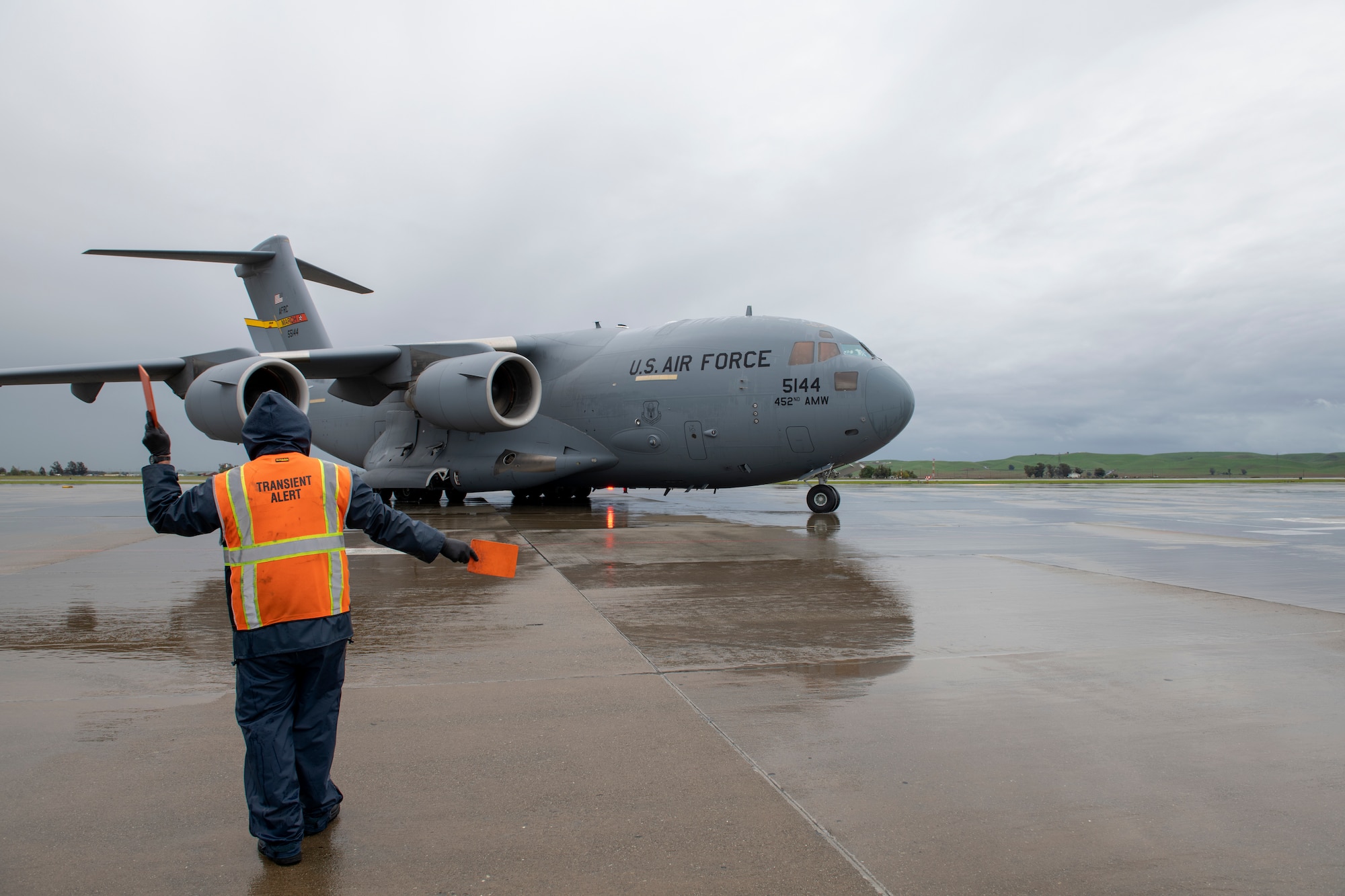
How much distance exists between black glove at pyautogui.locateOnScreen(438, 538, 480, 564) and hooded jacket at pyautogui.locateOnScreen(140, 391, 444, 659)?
0.02 m

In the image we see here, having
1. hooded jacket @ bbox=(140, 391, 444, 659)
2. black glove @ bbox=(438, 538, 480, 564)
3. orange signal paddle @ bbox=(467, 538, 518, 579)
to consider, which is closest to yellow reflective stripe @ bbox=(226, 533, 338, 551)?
hooded jacket @ bbox=(140, 391, 444, 659)

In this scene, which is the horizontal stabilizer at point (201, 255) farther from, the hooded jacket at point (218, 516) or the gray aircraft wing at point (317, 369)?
the hooded jacket at point (218, 516)

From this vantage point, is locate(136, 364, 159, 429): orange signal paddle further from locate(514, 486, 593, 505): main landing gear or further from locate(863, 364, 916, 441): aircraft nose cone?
locate(514, 486, 593, 505): main landing gear

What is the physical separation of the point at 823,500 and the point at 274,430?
12594mm

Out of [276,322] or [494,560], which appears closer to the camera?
[494,560]

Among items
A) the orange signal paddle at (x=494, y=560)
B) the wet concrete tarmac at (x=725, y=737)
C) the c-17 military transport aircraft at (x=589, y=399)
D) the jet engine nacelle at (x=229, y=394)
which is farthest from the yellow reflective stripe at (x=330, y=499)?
the jet engine nacelle at (x=229, y=394)

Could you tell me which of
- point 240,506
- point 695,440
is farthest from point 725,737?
point 695,440

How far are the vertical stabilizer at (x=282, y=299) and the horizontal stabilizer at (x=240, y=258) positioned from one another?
0.23 m

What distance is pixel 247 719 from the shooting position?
2561mm

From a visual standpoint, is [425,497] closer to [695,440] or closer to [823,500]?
[695,440]

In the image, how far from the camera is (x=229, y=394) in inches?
528

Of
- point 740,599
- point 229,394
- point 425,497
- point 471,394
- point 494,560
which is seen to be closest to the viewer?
point 494,560

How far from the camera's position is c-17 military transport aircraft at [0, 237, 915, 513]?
1368 cm

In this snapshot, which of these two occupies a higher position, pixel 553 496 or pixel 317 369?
pixel 317 369
